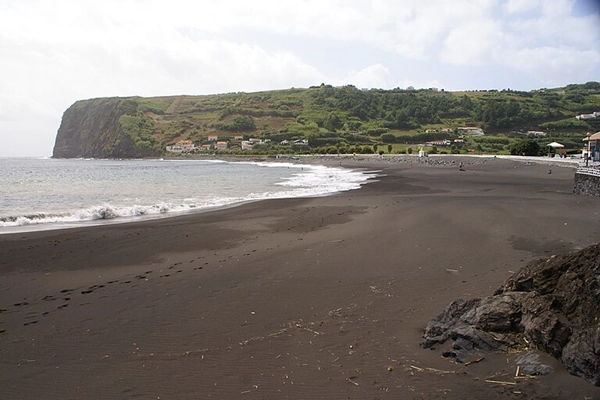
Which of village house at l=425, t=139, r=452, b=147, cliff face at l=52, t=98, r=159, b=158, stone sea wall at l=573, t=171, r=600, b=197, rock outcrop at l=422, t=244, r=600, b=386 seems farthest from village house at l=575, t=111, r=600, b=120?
cliff face at l=52, t=98, r=159, b=158

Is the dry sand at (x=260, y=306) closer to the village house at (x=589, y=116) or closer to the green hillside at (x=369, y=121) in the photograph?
the green hillside at (x=369, y=121)

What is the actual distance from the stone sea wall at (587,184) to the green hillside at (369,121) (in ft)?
253

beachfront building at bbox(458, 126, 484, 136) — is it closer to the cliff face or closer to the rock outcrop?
the cliff face

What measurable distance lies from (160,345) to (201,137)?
16319cm

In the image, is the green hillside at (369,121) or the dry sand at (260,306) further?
the green hillside at (369,121)

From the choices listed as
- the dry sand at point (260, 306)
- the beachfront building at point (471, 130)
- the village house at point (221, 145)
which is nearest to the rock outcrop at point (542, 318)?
the dry sand at point (260, 306)

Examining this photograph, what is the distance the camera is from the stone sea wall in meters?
19.6

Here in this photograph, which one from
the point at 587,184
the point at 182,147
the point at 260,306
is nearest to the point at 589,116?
the point at 587,184

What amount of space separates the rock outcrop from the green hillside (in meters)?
96.6

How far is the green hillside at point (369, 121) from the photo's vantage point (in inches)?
4464

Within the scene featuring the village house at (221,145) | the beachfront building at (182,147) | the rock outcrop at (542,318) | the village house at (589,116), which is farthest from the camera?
the beachfront building at (182,147)

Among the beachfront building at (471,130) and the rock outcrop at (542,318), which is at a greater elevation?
the beachfront building at (471,130)

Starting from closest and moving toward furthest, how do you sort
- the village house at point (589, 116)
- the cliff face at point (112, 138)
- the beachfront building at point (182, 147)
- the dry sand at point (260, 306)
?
the dry sand at point (260, 306), the village house at point (589, 116), the beachfront building at point (182, 147), the cliff face at point (112, 138)

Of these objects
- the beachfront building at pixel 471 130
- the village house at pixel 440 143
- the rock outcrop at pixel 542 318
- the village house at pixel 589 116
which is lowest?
the rock outcrop at pixel 542 318
